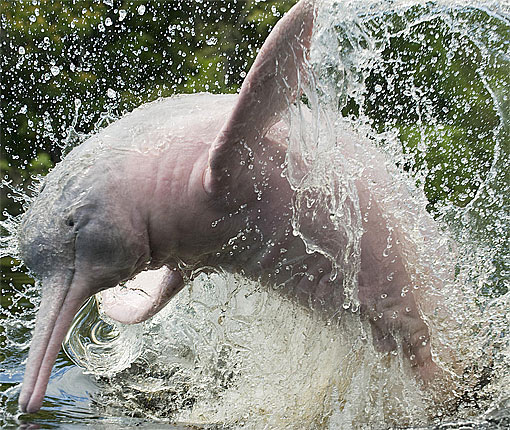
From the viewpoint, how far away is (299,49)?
2.94 m

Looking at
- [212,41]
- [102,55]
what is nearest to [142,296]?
[212,41]

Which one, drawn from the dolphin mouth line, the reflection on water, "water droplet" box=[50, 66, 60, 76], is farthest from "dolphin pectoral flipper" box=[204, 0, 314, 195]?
"water droplet" box=[50, 66, 60, 76]

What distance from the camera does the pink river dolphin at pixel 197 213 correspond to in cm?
302

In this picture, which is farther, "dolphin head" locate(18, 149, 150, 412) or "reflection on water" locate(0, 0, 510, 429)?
"reflection on water" locate(0, 0, 510, 429)

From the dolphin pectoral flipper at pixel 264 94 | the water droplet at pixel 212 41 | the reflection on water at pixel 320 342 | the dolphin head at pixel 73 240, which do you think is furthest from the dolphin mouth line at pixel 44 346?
the water droplet at pixel 212 41

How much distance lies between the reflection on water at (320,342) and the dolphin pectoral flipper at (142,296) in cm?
26

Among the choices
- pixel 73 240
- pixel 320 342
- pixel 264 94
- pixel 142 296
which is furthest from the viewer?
pixel 142 296

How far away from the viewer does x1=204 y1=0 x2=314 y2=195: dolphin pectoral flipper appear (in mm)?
2883

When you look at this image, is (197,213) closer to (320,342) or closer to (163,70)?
(320,342)

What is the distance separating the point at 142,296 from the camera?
429 cm

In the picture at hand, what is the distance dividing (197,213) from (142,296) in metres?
1.16

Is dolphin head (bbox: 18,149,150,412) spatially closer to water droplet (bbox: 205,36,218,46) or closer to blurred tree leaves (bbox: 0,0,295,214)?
blurred tree leaves (bbox: 0,0,295,214)

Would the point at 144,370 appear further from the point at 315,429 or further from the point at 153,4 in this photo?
the point at 153,4

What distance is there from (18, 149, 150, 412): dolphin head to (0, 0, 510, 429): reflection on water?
26.7 inches
